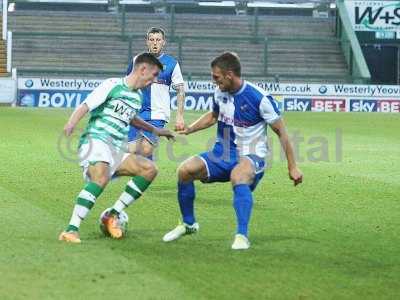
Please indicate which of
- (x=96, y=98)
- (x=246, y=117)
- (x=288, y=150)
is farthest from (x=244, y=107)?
(x=96, y=98)

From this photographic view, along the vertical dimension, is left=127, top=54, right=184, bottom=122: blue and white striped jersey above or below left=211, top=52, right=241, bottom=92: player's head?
below

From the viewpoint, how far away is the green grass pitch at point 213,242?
7016 millimetres

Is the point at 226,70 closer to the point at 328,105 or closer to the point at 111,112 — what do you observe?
the point at 111,112

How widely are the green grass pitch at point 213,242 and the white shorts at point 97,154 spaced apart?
24.8 inches

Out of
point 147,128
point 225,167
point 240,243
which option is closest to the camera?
point 240,243

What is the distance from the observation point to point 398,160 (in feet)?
59.8

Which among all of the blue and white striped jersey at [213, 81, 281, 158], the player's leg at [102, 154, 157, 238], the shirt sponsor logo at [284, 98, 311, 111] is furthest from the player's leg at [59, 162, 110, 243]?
the shirt sponsor logo at [284, 98, 311, 111]

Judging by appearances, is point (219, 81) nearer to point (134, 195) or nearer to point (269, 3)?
point (134, 195)

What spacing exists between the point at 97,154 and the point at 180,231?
958 millimetres

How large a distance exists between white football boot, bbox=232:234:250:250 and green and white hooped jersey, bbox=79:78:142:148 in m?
1.38

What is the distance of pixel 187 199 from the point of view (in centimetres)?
934

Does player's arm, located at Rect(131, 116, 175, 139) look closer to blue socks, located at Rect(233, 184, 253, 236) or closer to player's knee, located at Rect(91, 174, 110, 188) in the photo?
player's knee, located at Rect(91, 174, 110, 188)

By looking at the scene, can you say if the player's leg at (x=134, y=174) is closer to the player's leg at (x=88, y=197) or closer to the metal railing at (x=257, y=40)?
the player's leg at (x=88, y=197)

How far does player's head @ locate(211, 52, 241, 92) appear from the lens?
8734mm
